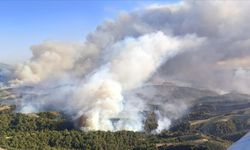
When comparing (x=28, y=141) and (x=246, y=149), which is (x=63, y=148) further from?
(x=246, y=149)

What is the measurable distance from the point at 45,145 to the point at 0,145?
24765 millimetres

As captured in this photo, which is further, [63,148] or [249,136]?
[63,148]

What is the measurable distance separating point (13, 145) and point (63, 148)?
2274 cm

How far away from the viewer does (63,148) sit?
200m

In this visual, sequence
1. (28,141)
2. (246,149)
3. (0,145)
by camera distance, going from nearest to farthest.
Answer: (246,149) < (0,145) < (28,141)

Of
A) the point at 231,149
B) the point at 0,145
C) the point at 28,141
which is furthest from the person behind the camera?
the point at 28,141

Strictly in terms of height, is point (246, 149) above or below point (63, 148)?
below

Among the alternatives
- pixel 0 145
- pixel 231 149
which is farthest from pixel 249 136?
pixel 0 145

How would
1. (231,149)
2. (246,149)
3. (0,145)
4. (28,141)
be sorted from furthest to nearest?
(28,141), (0,145), (231,149), (246,149)

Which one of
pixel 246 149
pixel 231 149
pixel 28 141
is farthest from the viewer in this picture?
pixel 28 141

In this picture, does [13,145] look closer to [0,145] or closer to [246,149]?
[0,145]

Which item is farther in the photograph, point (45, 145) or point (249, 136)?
point (45, 145)

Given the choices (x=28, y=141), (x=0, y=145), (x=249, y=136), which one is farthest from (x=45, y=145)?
(x=249, y=136)

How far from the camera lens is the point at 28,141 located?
19725 cm
